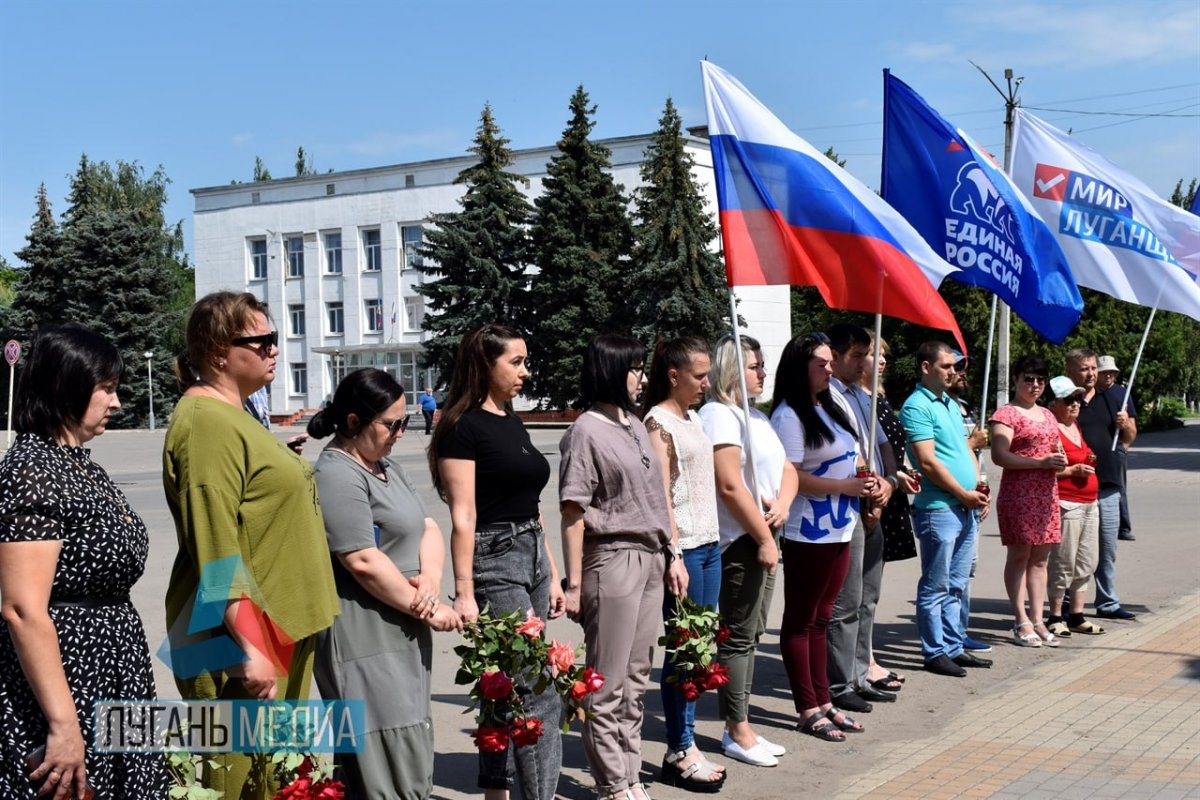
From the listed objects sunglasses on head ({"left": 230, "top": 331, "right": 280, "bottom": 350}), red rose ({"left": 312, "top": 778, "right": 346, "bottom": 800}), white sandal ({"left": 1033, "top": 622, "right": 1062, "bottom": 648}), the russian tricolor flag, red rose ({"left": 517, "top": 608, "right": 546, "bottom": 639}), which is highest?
the russian tricolor flag

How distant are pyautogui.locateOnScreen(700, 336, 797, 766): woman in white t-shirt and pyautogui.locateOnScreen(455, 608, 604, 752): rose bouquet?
1.49 m

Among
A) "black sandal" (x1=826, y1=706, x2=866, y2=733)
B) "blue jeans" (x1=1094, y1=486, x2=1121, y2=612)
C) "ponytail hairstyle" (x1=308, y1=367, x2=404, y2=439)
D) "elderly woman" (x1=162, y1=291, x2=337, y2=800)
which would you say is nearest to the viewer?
"elderly woman" (x1=162, y1=291, x2=337, y2=800)

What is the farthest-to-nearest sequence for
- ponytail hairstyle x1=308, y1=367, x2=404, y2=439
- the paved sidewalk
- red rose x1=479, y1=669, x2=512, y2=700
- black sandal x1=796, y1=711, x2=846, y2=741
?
black sandal x1=796, y1=711, x2=846, y2=741 → the paved sidewalk → red rose x1=479, y1=669, x2=512, y2=700 → ponytail hairstyle x1=308, y1=367, x2=404, y2=439

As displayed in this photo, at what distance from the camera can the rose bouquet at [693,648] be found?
584cm

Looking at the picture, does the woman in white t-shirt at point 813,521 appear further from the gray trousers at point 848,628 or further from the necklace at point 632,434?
the necklace at point 632,434

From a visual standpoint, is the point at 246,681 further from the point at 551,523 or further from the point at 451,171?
the point at 451,171

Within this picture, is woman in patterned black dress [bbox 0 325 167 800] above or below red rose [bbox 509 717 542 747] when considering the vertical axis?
above

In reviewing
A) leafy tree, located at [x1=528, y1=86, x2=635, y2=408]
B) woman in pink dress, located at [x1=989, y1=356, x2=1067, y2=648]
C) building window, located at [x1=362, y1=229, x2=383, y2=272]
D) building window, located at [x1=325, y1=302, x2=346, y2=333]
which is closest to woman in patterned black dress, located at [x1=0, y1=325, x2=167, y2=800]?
woman in pink dress, located at [x1=989, y1=356, x2=1067, y2=648]

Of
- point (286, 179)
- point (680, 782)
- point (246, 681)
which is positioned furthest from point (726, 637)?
point (286, 179)

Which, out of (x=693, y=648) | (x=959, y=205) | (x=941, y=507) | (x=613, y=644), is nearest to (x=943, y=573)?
(x=941, y=507)

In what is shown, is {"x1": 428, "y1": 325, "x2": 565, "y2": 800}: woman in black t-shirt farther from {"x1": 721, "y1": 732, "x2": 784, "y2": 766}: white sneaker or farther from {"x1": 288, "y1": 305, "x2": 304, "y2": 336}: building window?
{"x1": 288, "y1": 305, "x2": 304, "y2": 336}: building window

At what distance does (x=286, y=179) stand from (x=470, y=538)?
2738 inches

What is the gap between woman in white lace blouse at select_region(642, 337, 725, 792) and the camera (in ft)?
19.8

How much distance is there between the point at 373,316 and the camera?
69750mm
